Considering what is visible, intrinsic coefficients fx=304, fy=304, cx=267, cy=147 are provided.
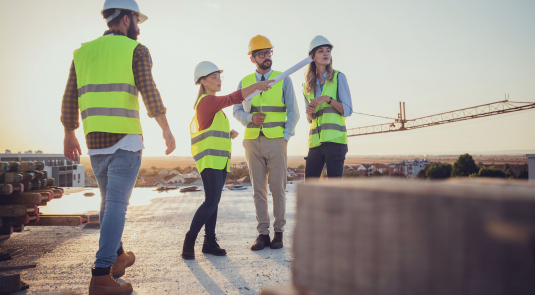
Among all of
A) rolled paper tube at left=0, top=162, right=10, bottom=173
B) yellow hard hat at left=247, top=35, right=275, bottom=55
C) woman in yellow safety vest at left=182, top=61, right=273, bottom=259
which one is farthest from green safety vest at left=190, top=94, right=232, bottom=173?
rolled paper tube at left=0, top=162, right=10, bottom=173

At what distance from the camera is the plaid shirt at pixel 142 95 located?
189 centimetres

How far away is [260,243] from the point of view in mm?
2740

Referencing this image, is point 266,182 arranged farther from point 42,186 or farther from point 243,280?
point 42,186

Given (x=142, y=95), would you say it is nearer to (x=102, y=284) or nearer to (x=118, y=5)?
(x=118, y=5)

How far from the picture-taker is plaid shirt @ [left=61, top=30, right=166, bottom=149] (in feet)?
6.19

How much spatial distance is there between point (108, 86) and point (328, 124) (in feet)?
5.98

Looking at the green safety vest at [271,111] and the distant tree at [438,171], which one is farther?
the distant tree at [438,171]

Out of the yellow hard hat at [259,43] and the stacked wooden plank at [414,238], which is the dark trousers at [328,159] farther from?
the stacked wooden plank at [414,238]

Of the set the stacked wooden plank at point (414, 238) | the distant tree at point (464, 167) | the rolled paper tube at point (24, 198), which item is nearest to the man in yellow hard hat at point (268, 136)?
the rolled paper tube at point (24, 198)

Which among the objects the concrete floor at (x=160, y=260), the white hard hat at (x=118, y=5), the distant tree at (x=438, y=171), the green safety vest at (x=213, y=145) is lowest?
the distant tree at (x=438, y=171)

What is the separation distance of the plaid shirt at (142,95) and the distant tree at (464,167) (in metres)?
57.7

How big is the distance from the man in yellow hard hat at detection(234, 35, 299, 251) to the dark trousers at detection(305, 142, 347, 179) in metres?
0.27

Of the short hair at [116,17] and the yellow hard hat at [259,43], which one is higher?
the yellow hard hat at [259,43]

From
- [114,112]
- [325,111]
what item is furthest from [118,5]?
[325,111]
